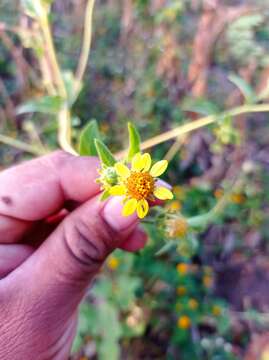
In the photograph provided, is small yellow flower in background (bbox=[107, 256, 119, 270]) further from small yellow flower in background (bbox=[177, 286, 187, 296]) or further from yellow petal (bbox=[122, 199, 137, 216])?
A: yellow petal (bbox=[122, 199, 137, 216])

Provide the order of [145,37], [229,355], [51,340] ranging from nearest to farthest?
[51,340], [229,355], [145,37]

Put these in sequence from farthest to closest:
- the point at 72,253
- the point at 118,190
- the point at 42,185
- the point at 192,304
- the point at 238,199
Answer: the point at 238,199 → the point at 192,304 → the point at 42,185 → the point at 72,253 → the point at 118,190

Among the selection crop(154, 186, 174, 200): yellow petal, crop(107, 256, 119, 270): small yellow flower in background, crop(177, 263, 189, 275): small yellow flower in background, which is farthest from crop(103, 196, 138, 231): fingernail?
A: crop(177, 263, 189, 275): small yellow flower in background

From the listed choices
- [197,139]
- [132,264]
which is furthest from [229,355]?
[197,139]

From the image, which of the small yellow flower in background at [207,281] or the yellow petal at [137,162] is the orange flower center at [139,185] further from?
the small yellow flower in background at [207,281]

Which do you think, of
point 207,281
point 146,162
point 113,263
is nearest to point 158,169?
point 146,162

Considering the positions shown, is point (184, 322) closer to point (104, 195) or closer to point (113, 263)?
point (113, 263)

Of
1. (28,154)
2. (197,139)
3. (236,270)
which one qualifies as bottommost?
(236,270)

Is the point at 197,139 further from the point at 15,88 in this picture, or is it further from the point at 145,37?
the point at 15,88
